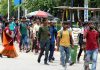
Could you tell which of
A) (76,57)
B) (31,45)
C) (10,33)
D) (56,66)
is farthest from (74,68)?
(31,45)

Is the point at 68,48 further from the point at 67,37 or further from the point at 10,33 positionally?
the point at 10,33

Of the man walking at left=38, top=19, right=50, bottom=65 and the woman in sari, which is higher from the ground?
the man walking at left=38, top=19, right=50, bottom=65

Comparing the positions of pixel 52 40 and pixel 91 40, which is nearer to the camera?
pixel 91 40

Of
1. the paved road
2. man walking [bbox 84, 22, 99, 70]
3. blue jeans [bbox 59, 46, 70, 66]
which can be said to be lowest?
the paved road

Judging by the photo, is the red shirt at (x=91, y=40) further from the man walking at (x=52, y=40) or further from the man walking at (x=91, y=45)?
the man walking at (x=52, y=40)

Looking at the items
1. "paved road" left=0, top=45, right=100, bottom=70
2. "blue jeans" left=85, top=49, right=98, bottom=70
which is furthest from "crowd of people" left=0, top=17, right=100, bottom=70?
"paved road" left=0, top=45, right=100, bottom=70

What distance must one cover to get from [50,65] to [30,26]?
8.71 metres

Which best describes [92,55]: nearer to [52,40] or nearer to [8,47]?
[52,40]

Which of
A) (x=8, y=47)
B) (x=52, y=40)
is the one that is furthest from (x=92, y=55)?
(x=8, y=47)

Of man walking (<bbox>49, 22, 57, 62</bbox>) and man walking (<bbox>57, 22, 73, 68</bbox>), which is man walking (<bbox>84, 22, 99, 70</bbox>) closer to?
man walking (<bbox>57, 22, 73, 68</bbox>)

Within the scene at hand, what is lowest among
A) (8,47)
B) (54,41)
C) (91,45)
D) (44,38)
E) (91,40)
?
(8,47)

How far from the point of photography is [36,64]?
18.5 m

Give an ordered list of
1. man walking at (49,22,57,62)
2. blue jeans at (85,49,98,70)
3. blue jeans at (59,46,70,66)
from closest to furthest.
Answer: blue jeans at (85,49,98,70)
blue jeans at (59,46,70,66)
man walking at (49,22,57,62)

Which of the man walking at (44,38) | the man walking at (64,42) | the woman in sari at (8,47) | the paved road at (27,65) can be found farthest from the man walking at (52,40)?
the man walking at (64,42)
